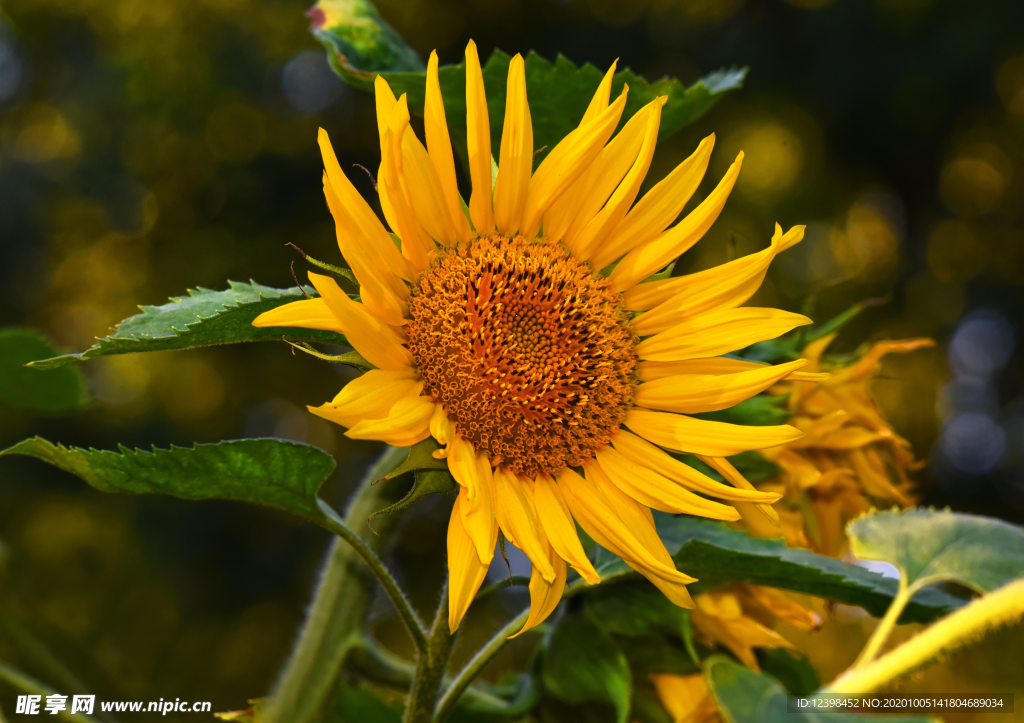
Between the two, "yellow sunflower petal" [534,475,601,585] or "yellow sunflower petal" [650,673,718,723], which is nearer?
"yellow sunflower petal" [534,475,601,585]

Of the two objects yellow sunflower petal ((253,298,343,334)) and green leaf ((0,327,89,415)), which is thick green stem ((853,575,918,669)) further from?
green leaf ((0,327,89,415))

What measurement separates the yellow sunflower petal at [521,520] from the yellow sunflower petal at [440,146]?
16 cm

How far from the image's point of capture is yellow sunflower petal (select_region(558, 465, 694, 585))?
0.46 meters

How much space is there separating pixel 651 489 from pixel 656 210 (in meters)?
0.17

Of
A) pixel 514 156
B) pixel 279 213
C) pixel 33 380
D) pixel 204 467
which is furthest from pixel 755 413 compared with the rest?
pixel 279 213

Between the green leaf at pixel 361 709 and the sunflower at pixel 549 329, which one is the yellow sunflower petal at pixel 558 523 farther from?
the green leaf at pixel 361 709

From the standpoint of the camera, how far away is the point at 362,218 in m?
0.45

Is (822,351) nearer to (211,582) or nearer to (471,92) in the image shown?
(471,92)

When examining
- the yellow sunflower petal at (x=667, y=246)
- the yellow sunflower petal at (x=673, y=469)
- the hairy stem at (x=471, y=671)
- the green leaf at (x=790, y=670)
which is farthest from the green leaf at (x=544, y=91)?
the green leaf at (x=790, y=670)

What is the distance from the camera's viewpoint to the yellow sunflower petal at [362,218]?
0.43 m

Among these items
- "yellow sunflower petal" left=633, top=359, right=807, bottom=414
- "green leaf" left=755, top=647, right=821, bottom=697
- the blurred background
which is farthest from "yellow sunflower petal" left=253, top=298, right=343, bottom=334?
the blurred background

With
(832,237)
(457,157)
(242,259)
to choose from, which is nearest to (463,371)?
(457,157)

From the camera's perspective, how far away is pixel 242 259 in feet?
8.43

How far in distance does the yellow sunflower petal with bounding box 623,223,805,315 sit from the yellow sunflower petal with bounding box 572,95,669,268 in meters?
0.04
